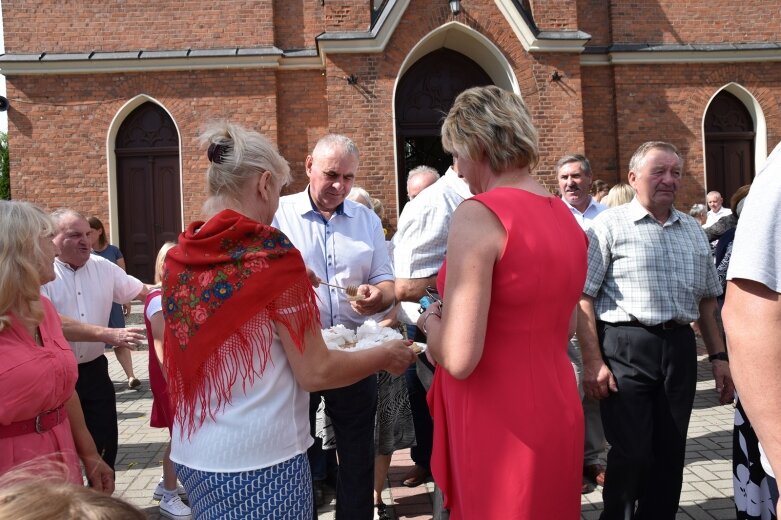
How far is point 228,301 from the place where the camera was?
1981mm

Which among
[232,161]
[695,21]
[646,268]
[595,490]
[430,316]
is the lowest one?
[595,490]

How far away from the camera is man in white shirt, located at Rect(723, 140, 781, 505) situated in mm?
1537

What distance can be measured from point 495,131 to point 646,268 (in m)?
1.52

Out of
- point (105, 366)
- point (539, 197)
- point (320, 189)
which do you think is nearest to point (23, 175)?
point (105, 366)

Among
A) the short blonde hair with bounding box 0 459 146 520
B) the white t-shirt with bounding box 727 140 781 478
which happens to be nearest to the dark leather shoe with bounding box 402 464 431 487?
the white t-shirt with bounding box 727 140 781 478

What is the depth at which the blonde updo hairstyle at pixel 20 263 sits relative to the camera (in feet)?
7.91

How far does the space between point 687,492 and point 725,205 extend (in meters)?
10.9

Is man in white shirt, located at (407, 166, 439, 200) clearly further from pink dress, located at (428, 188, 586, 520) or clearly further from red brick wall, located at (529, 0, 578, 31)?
red brick wall, located at (529, 0, 578, 31)

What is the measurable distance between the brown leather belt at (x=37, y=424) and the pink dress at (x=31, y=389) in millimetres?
16

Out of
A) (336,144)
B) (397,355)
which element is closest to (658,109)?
(336,144)

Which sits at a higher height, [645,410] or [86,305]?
[86,305]

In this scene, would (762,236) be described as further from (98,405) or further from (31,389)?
(98,405)

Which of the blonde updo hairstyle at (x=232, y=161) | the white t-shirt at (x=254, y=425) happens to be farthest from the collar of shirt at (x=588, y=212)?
the white t-shirt at (x=254, y=425)

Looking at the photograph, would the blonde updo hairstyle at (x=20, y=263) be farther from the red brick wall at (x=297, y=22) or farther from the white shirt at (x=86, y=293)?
the red brick wall at (x=297, y=22)
